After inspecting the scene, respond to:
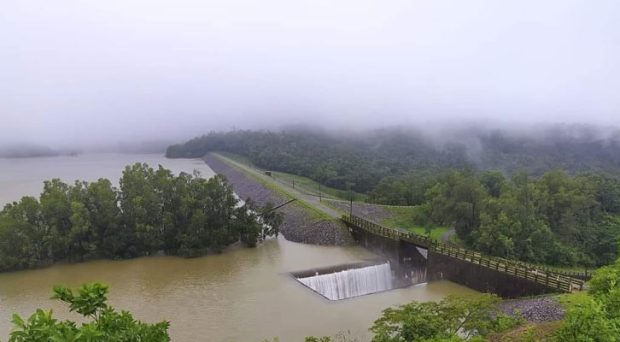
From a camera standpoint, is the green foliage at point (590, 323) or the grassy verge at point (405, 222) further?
the grassy verge at point (405, 222)

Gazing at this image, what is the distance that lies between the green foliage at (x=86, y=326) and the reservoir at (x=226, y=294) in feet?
42.4

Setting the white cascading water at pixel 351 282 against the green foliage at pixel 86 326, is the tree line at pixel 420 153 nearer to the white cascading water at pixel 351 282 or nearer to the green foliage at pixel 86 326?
the white cascading water at pixel 351 282

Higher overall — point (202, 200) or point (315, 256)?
point (202, 200)

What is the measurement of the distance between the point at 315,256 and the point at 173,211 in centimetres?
1141

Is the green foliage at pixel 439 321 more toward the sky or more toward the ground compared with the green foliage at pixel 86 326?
more toward the ground

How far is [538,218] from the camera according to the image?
3772cm

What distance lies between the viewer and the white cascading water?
1109 inches

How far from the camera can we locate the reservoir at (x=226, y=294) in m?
21.9

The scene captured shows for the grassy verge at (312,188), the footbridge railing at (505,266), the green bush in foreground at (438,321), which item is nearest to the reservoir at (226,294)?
the footbridge railing at (505,266)

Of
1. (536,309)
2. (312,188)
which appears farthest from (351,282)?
(312,188)

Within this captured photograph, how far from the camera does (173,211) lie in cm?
3572

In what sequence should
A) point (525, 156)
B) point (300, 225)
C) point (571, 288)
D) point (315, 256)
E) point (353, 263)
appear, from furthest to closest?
1. point (525, 156)
2. point (300, 225)
3. point (315, 256)
4. point (353, 263)
5. point (571, 288)

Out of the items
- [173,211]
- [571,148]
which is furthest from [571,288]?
[571,148]

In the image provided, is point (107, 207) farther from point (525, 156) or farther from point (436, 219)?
point (525, 156)
